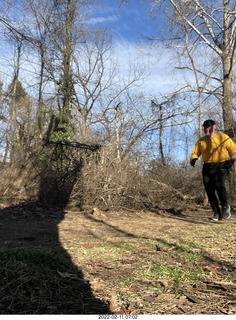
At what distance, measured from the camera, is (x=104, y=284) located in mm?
2133

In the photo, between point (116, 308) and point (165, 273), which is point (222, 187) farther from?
point (116, 308)

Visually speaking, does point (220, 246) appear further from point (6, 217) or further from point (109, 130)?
point (109, 130)

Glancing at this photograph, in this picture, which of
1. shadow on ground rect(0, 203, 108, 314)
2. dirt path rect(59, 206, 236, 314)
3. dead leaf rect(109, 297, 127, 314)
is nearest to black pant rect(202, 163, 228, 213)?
dirt path rect(59, 206, 236, 314)

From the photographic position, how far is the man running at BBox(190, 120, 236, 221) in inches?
219

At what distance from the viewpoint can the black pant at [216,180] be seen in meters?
5.56

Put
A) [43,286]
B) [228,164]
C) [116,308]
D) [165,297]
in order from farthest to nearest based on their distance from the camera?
[228,164], [43,286], [165,297], [116,308]

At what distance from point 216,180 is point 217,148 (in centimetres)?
61

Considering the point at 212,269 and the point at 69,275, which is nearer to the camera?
the point at 69,275

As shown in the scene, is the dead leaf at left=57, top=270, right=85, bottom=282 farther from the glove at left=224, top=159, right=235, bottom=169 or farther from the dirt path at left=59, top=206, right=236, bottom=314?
the glove at left=224, top=159, right=235, bottom=169

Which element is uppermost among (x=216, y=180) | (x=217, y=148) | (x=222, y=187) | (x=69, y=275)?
(x=217, y=148)

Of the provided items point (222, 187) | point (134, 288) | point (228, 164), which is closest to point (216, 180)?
point (222, 187)

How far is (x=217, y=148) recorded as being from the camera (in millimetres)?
5613

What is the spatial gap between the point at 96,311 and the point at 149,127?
15553 millimetres

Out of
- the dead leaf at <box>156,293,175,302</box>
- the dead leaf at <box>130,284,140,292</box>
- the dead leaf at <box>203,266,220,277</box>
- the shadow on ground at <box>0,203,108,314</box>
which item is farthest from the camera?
the dead leaf at <box>203,266,220,277</box>
